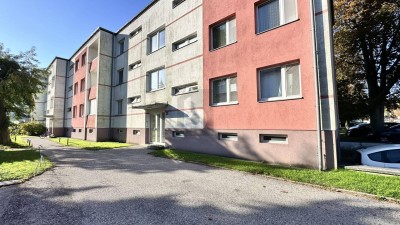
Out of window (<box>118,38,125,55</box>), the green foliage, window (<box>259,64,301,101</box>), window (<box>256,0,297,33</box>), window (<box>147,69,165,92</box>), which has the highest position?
window (<box>118,38,125,55</box>)

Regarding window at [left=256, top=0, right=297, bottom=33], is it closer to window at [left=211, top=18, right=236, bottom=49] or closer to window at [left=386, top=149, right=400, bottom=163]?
window at [left=211, top=18, right=236, bottom=49]

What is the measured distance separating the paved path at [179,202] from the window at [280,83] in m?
3.83

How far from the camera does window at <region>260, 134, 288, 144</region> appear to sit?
9.32m

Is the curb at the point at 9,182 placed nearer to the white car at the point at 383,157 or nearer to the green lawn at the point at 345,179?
the green lawn at the point at 345,179

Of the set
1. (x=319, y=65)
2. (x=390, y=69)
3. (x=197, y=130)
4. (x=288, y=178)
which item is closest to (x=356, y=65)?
(x=390, y=69)

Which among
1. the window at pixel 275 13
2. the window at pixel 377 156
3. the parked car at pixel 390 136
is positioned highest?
the window at pixel 275 13

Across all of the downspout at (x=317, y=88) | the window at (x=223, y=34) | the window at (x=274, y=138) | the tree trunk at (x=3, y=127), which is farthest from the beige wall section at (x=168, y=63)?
the tree trunk at (x=3, y=127)

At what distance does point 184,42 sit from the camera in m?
15.2

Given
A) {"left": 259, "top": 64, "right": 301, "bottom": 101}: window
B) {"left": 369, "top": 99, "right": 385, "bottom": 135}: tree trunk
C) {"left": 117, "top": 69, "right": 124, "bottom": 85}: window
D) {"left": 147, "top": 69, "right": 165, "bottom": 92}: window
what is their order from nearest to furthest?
1. {"left": 259, "top": 64, "right": 301, "bottom": 101}: window
2. {"left": 147, "top": 69, "right": 165, "bottom": 92}: window
3. {"left": 369, "top": 99, "right": 385, "bottom": 135}: tree trunk
4. {"left": 117, "top": 69, "right": 124, "bottom": 85}: window

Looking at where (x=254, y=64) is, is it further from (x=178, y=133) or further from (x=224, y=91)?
(x=178, y=133)

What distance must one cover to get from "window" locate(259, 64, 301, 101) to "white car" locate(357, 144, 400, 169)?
10.0ft

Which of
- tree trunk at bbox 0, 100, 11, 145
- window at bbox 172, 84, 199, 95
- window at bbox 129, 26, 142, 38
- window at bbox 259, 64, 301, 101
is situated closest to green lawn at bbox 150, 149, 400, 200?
window at bbox 259, 64, 301, 101

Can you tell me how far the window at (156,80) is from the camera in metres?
16.8

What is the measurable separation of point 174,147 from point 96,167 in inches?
234
